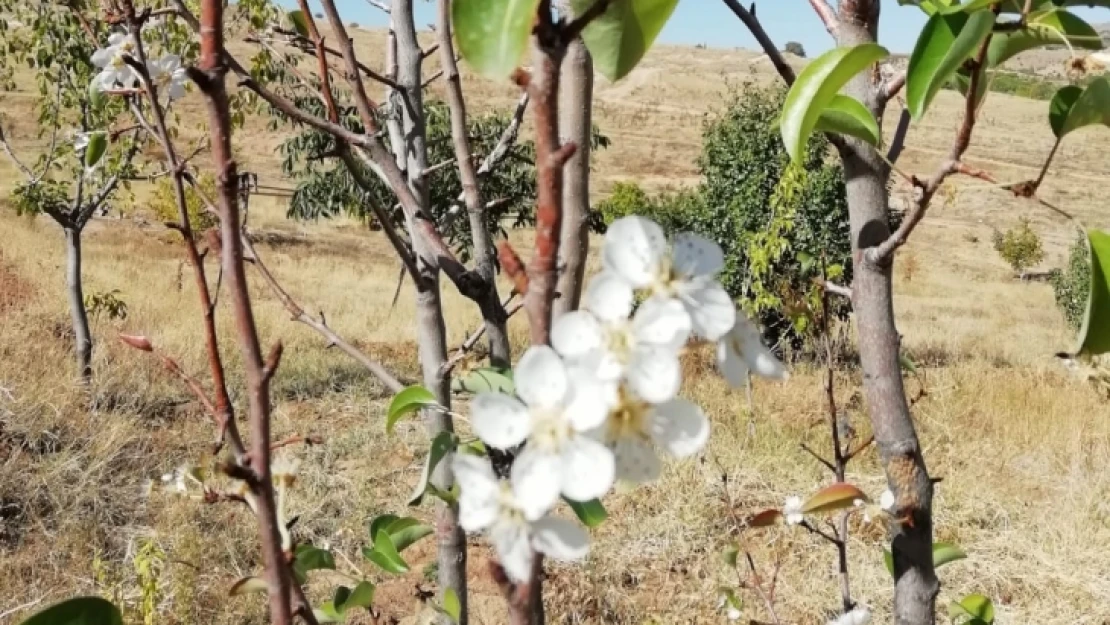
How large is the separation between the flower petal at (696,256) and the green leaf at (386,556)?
538mm

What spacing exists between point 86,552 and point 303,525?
0.75m

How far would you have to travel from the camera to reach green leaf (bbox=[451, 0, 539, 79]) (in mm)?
374

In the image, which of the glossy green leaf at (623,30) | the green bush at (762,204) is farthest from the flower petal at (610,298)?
the green bush at (762,204)

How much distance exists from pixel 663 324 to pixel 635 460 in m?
0.06

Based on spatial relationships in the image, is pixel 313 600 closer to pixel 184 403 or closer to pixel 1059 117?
pixel 184 403

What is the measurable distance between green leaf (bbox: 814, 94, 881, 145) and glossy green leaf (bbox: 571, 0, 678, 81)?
0.62 feet

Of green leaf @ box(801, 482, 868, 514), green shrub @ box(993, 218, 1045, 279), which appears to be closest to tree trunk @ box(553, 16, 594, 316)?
green leaf @ box(801, 482, 868, 514)

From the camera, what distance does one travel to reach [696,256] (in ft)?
1.37

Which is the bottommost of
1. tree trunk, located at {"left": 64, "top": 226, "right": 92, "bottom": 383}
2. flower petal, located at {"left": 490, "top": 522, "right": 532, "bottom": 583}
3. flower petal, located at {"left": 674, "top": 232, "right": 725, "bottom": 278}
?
tree trunk, located at {"left": 64, "top": 226, "right": 92, "bottom": 383}

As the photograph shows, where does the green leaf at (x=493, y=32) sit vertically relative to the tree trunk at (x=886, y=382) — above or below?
above

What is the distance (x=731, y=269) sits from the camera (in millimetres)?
7312

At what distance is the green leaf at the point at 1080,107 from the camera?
24.8 inches

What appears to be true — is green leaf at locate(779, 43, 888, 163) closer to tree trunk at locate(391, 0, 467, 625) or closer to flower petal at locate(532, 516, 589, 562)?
flower petal at locate(532, 516, 589, 562)

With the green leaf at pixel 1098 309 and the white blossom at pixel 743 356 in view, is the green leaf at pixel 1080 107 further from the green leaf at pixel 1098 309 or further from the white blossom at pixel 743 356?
the white blossom at pixel 743 356
